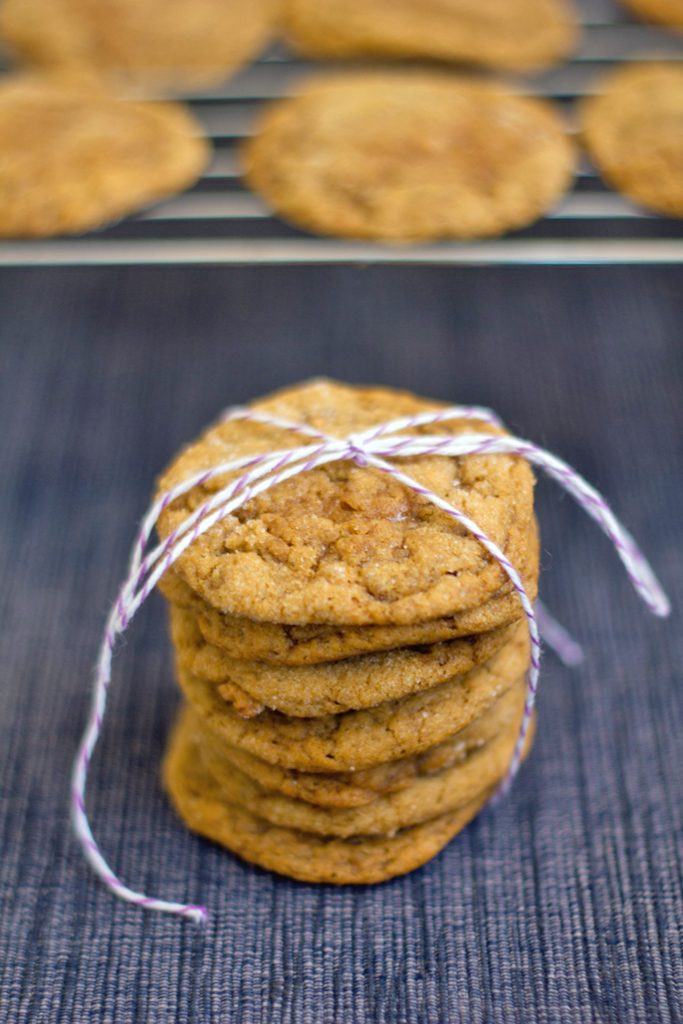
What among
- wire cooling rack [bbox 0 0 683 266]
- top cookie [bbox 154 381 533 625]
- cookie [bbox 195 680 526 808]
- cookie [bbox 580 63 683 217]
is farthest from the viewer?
cookie [bbox 580 63 683 217]

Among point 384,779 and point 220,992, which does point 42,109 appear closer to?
point 384,779

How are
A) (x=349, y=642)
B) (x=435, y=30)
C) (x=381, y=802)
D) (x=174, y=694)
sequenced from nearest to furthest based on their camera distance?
1. (x=349, y=642)
2. (x=381, y=802)
3. (x=174, y=694)
4. (x=435, y=30)

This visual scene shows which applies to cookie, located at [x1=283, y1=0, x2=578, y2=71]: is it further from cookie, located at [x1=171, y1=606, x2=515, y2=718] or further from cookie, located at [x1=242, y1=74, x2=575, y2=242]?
cookie, located at [x1=171, y1=606, x2=515, y2=718]

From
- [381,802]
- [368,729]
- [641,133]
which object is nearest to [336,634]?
[368,729]

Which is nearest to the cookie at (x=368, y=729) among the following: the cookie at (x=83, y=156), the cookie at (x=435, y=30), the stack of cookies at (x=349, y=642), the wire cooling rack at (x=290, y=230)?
the stack of cookies at (x=349, y=642)

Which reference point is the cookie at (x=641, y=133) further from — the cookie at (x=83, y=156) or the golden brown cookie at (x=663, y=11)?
the cookie at (x=83, y=156)

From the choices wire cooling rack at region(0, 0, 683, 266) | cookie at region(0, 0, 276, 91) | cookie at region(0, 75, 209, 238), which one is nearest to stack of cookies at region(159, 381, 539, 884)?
wire cooling rack at region(0, 0, 683, 266)

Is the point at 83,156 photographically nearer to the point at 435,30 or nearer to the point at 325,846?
the point at 435,30
